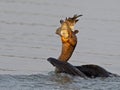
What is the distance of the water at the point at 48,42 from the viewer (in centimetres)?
1190

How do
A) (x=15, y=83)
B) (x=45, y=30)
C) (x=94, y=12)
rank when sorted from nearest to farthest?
(x=15, y=83) < (x=45, y=30) < (x=94, y=12)

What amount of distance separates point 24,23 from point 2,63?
5.19 metres

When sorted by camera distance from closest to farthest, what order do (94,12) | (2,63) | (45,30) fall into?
1. (2,63)
2. (45,30)
3. (94,12)

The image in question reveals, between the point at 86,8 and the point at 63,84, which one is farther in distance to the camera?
the point at 86,8

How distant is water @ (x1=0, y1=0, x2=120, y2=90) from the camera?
11898mm

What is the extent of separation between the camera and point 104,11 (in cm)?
2205

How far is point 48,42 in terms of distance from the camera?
1688cm

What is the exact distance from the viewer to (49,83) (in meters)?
11.8

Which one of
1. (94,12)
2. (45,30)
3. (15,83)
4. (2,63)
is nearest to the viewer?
(15,83)

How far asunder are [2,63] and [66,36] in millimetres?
2500

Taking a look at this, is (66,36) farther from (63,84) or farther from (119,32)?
(119,32)

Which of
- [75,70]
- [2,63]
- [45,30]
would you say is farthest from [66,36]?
[45,30]

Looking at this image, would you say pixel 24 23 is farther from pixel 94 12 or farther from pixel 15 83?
pixel 15 83

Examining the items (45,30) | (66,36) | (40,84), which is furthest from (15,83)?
(45,30)
